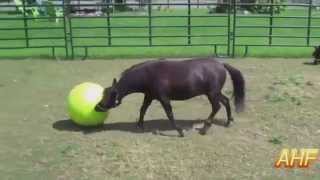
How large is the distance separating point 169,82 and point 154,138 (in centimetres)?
70

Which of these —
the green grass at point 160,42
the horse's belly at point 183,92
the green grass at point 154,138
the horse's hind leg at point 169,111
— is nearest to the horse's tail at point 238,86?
the green grass at point 154,138

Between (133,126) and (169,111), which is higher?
(169,111)

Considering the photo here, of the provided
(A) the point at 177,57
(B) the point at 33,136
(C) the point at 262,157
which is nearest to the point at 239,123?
(C) the point at 262,157

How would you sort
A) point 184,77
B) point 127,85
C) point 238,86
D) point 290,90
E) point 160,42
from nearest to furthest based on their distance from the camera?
point 127,85, point 184,77, point 238,86, point 290,90, point 160,42

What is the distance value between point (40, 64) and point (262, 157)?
7.91 metres

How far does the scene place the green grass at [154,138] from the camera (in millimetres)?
5988

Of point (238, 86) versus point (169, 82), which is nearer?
point (169, 82)

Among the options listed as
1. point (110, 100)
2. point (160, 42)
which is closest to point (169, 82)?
point (110, 100)

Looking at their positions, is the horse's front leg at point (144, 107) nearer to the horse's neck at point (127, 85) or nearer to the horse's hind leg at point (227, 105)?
the horse's neck at point (127, 85)

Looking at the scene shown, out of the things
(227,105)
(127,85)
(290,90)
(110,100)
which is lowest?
(290,90)

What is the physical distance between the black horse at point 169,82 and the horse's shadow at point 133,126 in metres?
0.40

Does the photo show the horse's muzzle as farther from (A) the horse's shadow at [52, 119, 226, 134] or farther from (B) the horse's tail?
(B) the horse's tail

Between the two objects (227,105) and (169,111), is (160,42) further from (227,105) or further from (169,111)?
(169,111)

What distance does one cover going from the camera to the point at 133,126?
7.83m
